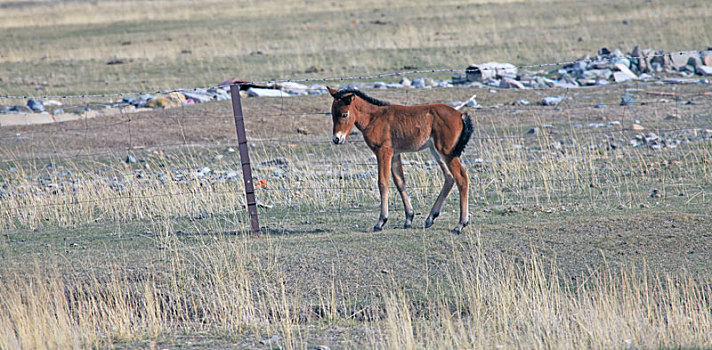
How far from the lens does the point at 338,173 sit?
14.5 meters

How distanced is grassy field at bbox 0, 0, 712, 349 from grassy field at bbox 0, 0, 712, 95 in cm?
673

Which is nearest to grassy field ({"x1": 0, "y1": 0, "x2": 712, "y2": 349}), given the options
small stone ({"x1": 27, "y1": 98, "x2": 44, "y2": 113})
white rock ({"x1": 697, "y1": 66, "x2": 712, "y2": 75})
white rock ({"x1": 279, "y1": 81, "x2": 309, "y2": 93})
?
small stone ({"x1": 27, "y1": 98, "x2": 44, "y2": 113})

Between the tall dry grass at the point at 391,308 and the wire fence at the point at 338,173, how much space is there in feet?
9.29

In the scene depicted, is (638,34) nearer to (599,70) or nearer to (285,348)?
(599,70)

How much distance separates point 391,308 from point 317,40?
1218 inches

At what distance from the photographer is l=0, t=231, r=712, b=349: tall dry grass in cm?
668

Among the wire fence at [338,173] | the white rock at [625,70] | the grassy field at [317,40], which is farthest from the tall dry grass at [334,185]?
the grassy field at [317,40]

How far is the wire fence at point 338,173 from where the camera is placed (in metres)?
12.2

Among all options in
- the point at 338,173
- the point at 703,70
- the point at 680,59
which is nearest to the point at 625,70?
the point at 680,59

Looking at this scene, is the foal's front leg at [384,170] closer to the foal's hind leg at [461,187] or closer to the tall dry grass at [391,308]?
the foal's hind leg at [461,187]

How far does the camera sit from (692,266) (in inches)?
335

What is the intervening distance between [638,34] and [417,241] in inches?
1115

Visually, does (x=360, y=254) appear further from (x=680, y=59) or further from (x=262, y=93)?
(x=680, y=59)

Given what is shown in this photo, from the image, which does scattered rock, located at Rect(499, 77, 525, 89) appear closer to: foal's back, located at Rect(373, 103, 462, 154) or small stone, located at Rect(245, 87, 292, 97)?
small stone, located at Rect(245, 87, 292, 97)
